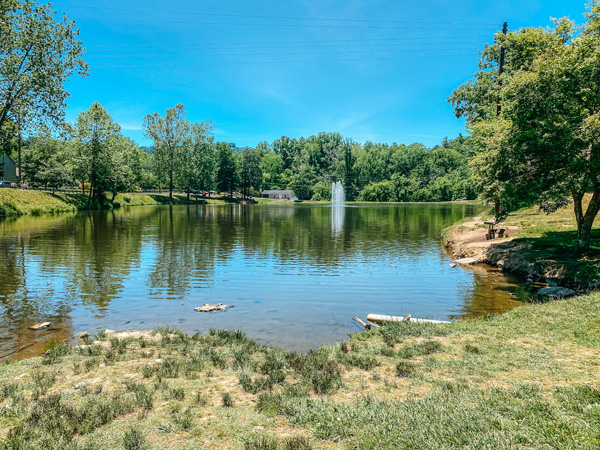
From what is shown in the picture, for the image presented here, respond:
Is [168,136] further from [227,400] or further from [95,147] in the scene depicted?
[227,400]

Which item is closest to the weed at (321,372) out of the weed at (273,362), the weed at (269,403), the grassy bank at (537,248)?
the weed at (273,362)

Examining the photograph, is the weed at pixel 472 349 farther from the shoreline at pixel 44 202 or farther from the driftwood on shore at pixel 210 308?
the shoreline at pixel 44 202

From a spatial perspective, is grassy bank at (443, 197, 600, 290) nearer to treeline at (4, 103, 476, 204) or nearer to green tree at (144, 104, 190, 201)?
treeline at (4, 103, 476, 204)

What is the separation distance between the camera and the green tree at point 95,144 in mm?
73562

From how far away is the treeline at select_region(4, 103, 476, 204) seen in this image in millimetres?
74500

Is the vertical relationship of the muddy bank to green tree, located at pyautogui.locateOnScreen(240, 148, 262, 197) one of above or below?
below

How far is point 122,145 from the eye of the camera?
321 feet

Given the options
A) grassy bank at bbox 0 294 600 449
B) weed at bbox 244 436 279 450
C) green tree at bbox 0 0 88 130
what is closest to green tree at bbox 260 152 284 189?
green tree at bbox 0 0 88 130

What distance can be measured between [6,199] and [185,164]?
184 ft

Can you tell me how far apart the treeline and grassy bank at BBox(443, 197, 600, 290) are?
2539 centimetres

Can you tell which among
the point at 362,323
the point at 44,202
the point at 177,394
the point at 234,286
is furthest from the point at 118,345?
the point at 44,202

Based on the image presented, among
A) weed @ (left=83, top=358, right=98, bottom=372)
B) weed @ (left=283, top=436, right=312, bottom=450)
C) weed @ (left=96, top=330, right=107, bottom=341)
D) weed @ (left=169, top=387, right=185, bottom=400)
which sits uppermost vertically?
weed @ (left=283, top=436, right=312, bottom=450)

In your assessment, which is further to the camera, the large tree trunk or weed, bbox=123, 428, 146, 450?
the large tree trunk

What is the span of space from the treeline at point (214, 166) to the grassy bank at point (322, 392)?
36554 millimetres
